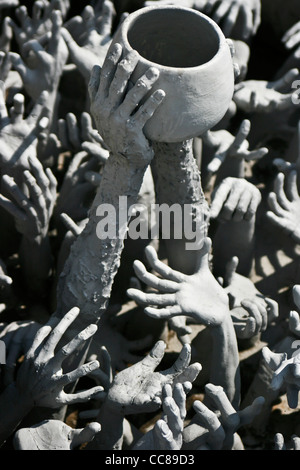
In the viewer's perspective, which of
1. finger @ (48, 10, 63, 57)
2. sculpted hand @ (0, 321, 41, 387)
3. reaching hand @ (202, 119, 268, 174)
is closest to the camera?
sculpted hand @ (0, 321, 41, 387)

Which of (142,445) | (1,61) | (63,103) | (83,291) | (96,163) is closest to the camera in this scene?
(142,445)

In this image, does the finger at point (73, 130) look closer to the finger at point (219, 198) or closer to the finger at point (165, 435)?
the finger at point (219, 198)

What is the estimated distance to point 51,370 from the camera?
1859mm

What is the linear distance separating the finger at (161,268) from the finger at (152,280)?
0.08ft

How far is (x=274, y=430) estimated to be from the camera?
228 cm

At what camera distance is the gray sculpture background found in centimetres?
182

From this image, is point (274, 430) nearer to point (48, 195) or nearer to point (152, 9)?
point (48, 195)

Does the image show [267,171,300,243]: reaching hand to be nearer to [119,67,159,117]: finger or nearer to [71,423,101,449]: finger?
[119,67,159,117]: finger

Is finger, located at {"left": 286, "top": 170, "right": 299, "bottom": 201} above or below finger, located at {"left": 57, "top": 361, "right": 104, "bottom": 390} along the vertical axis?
above

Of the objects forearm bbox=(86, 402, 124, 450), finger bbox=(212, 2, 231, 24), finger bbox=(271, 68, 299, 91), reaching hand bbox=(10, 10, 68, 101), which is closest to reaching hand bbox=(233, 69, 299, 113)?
finger bbox=(271, 68, 299, 91)

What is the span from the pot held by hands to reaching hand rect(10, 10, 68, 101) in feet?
2.53

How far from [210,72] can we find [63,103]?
149 centimetres

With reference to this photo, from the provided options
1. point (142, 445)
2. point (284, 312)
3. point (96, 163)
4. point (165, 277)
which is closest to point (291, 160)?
point (284, 312)

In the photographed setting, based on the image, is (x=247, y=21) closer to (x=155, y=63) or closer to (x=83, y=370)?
(x=155, y=63)
